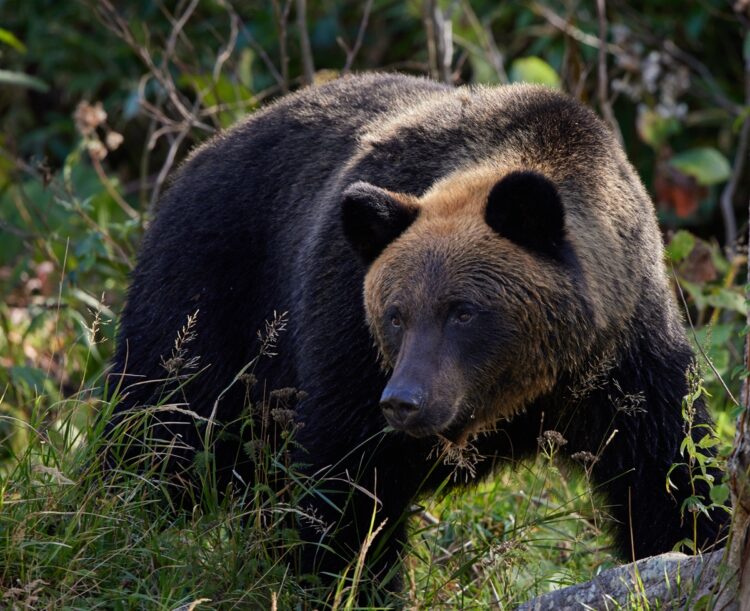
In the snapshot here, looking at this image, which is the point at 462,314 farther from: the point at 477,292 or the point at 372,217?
the point at 372,217

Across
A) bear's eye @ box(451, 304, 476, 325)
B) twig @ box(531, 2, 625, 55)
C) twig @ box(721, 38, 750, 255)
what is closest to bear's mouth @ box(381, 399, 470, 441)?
bear's eye @ box(451, 304, 476, 325)

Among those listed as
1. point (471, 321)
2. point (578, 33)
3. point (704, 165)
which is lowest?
point (704, 165)

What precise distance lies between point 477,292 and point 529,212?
1.16ft

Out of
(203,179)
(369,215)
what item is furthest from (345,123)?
(369,215)

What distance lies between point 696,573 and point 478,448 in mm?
1430

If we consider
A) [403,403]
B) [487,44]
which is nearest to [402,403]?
[403,403]

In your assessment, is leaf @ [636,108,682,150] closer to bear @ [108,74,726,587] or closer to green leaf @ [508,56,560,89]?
green leaf @ [508,56,560,89]

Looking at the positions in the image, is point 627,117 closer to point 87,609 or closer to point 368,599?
point 368,599

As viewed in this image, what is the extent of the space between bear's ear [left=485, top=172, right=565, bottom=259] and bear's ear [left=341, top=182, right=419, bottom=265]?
35cm

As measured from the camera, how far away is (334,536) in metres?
4.77

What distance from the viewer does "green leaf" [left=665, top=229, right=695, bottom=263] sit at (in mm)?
6836

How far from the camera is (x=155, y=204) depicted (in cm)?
731

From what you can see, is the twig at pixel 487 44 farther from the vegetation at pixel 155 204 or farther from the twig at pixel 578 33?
the twig at pixel 578 33

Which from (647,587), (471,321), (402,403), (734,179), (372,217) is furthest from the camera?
(734,179)
